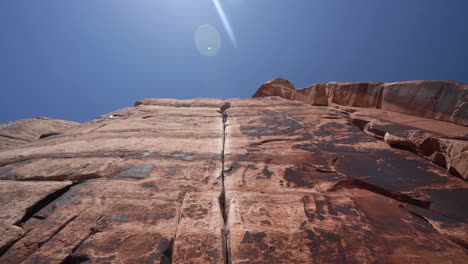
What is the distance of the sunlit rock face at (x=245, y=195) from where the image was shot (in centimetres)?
178

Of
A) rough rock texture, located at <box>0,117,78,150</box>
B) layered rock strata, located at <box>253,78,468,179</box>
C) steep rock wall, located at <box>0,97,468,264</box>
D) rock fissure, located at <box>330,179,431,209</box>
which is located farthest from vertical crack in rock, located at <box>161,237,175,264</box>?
rough rock texture, located at <box>0,117,78,150</box>

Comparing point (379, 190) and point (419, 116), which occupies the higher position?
point (419, 116)

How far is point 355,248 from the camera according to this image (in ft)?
5.84

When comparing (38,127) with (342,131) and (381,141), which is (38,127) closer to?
(342,131)

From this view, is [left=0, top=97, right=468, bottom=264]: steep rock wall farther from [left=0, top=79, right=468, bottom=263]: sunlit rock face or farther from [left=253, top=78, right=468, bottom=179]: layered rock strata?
[left=253, top=78, right=468, bottom=179]: layered rock strata

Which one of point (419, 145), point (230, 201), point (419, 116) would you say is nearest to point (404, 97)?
point (419, 116)

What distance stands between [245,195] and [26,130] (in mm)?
8075

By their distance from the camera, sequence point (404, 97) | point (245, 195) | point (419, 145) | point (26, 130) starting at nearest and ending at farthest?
1. point (245, 195)
2. point (419, 145)
3. point (404, 97)
4. point (26, 130)

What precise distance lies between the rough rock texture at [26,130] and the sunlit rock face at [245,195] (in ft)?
6.85

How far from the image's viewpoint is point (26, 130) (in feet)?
20.8

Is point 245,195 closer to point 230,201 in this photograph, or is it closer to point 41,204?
point 230,201

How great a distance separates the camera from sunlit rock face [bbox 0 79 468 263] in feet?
5.83

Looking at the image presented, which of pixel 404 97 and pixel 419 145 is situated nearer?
pixel 419 145

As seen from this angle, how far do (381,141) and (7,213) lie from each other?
18.8ft
